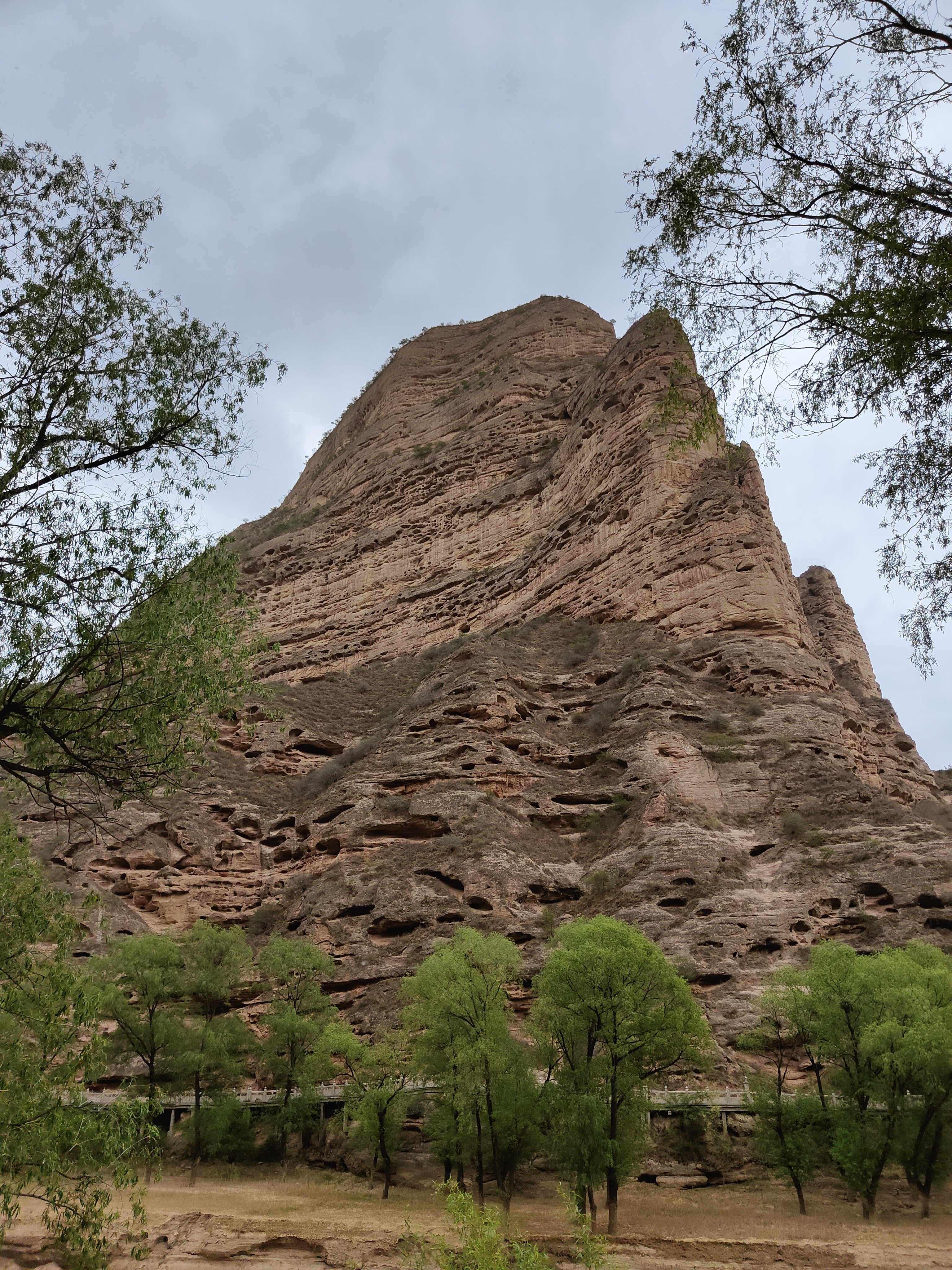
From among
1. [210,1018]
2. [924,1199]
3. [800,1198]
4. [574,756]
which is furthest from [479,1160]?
[574,756]

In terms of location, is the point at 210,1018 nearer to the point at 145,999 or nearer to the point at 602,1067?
the point at 145,999

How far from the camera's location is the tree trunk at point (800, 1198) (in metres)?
16.4

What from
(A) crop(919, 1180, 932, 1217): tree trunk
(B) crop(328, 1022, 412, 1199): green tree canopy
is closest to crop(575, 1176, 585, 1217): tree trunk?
(B) crop(328, 1022, 412, 1199): green tree canopy

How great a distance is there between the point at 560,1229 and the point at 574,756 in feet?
53.1

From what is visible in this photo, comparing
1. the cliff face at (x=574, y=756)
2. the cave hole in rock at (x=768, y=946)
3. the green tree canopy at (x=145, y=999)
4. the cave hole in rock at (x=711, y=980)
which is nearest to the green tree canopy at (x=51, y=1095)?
the cliff face at (x=574, y=756)

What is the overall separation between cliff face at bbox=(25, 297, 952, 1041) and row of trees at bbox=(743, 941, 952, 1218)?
7.38 ft

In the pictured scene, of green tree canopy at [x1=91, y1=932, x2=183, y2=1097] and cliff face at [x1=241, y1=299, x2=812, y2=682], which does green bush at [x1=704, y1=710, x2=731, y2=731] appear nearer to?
cliff face at [x1=241, y1=299, x2=812, y2=682]

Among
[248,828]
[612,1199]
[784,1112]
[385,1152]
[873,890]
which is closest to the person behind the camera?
[612,1199]

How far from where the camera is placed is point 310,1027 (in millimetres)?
22359

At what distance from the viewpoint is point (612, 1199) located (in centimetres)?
1588

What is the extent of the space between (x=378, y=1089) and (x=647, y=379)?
35.8 meters

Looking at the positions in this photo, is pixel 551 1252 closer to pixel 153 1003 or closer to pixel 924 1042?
pixel 924 1042

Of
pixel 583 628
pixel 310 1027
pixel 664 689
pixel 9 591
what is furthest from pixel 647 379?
pixel 9 591

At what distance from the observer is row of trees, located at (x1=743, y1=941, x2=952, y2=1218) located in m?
16.3
